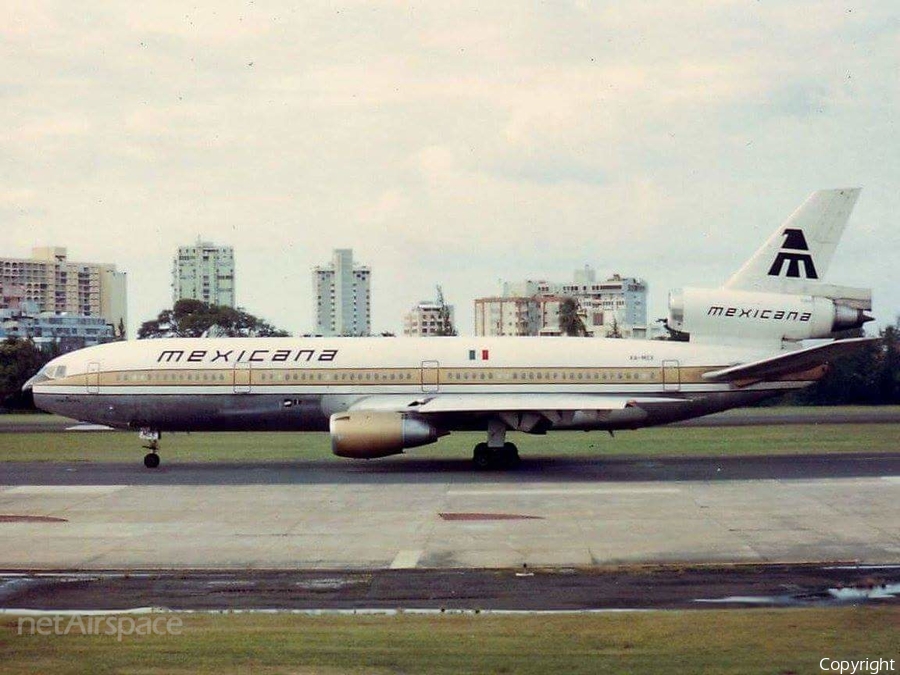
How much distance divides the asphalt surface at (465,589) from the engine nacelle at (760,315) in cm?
1872

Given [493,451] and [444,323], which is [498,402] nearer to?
[493,451]

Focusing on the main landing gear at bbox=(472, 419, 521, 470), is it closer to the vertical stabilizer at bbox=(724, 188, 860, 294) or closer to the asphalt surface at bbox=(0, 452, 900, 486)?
the asphalt surface at bbox=(0, 452, 900, 486)

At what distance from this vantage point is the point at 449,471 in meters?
33.3

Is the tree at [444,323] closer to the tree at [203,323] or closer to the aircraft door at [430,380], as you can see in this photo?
the tree at [203,323]

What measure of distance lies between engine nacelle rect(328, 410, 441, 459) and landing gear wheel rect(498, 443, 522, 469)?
250 centimetres

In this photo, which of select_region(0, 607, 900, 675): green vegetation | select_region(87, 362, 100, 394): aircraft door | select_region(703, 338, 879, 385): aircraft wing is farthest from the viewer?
select_region(87, 362, 100, 394): aircraft door

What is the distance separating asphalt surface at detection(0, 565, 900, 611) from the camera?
15.0 meters

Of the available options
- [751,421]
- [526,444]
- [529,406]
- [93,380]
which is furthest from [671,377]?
[751,421]

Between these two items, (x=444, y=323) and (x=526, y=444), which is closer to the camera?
(x=526, y=444)

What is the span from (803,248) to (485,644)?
25.9 metres

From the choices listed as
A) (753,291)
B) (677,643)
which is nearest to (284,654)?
(677,643)

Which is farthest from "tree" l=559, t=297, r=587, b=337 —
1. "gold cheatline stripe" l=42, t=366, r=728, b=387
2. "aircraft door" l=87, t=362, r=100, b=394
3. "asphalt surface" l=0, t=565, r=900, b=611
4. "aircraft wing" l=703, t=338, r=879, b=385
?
"asphalt surface" l=0, t=565, r=900, b=611

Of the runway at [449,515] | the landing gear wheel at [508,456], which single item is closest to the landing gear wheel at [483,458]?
the landing gear wheel at [508,456]

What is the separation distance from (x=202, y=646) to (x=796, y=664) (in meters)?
6.28
